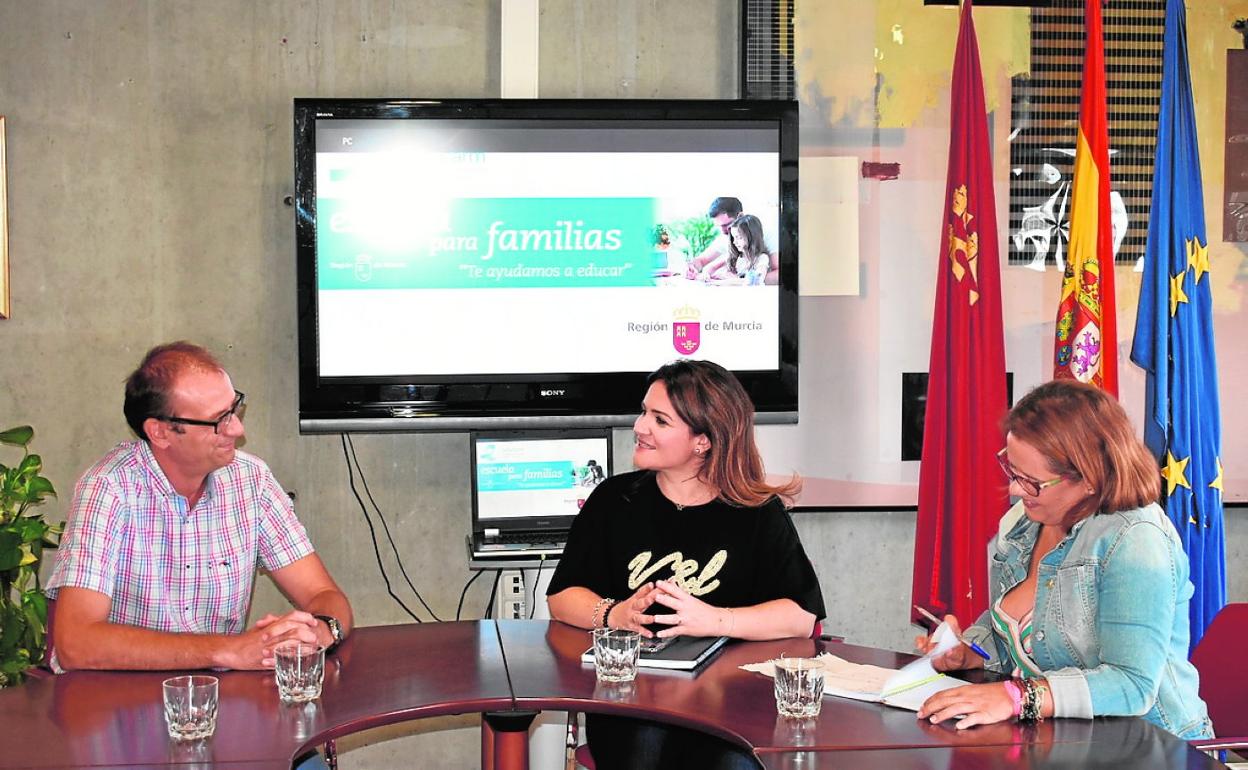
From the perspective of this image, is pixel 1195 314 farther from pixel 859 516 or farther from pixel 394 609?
pixel 394 609

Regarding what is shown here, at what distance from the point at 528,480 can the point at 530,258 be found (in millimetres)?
706

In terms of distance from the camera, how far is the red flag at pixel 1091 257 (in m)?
3.82

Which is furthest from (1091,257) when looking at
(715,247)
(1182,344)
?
(715,247)

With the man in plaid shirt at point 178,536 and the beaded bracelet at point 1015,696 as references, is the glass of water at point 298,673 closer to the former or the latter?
the man in plaid shirt at point 178,536

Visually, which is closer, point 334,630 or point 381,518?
point 334,630

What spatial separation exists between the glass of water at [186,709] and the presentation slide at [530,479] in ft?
6.41

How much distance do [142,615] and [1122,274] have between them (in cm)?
328

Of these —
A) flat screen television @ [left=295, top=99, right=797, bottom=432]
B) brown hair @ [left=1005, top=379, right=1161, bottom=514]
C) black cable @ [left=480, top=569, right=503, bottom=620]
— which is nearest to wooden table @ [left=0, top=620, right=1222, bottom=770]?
brown hair @ [left=1005, top=379, right=1161, bottom=514]

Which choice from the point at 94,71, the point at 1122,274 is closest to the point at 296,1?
the point at 94,71

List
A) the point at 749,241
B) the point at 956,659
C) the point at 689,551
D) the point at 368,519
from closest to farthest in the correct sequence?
the point at 956,659 < the point at 689,551 < the point at 749,241 < the point at 368,519

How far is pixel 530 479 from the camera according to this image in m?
3.93

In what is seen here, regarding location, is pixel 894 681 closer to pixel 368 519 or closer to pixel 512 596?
pixel 512 596

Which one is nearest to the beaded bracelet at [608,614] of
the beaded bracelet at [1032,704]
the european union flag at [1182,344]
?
the beaded bracelet at [1032,704]

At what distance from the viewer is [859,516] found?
4.28 meters
